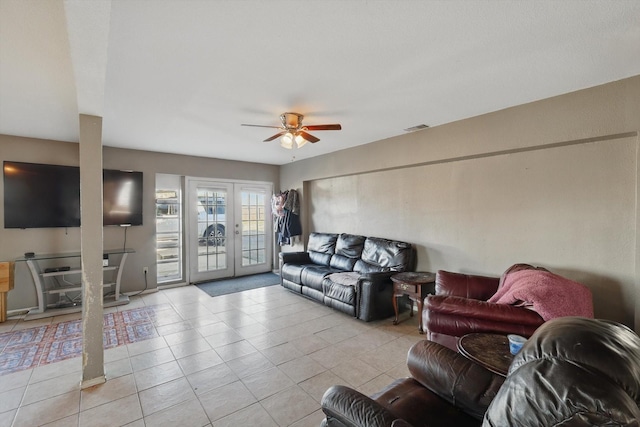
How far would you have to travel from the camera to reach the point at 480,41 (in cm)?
184

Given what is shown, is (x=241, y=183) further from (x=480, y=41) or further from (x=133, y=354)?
(x=480, y=41)

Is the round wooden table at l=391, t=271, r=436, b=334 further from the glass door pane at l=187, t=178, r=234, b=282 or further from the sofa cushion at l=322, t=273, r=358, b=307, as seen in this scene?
the glass door pane at l=187, t=178, r=234, b=282

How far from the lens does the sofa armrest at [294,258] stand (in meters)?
5.14

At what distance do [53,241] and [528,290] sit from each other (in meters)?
5.98

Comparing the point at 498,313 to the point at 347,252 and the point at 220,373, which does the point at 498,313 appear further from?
the point at 347,252

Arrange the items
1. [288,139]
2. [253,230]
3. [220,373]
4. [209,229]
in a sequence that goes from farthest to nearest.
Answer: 1. [253,230]
2. [209,229]
3. [288,139]
4. [220,373]

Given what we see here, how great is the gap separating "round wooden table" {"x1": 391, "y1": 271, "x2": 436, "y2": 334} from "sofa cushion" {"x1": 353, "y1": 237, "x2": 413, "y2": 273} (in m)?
0.25

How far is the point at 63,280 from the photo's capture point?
4309 millimetres

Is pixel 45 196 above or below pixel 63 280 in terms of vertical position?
above

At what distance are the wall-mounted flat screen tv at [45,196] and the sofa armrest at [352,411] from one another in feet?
15.9

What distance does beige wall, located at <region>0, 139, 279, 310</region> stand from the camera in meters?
4.02

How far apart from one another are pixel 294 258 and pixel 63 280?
3.57 m

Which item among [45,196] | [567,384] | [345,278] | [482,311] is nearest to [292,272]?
[345,278]

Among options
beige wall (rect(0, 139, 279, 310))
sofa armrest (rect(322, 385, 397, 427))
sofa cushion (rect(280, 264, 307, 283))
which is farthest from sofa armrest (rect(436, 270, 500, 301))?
beige wall (rect(0, 139, 279, 310))
